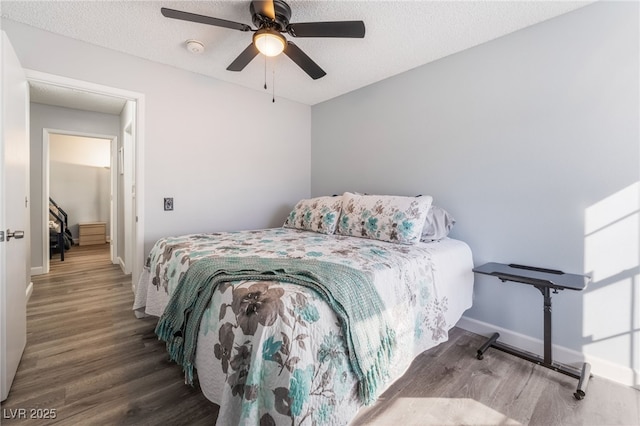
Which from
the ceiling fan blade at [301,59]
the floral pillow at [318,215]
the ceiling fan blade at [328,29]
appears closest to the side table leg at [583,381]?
the floral pillow at [318,215]

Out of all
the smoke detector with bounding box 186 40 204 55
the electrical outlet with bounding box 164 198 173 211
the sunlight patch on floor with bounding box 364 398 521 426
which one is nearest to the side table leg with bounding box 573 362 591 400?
the sunlight patch on floor with bounding box 364 398 521 426

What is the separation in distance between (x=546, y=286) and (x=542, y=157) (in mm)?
943

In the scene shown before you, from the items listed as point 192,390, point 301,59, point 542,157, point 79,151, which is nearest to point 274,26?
point 301,59

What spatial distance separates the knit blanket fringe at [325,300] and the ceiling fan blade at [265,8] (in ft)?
4.81

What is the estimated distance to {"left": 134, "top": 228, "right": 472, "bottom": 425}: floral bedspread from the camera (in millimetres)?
996

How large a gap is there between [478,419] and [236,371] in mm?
1265

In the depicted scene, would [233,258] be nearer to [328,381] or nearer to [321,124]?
[328,381]

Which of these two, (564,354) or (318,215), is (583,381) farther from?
(318,215)

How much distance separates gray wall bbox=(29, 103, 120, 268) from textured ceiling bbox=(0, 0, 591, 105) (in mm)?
2482

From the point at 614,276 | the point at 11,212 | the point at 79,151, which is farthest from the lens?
the point at 79,151

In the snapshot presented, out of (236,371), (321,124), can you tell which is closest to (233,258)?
(236,371)

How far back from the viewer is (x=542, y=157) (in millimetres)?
2020

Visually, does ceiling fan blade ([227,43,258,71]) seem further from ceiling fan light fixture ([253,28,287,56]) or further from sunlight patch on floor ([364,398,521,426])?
sunlight patch on floor ([364,398,521,426])

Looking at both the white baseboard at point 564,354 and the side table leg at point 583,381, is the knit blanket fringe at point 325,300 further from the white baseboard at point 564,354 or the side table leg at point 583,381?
the white baseboard at point 564,354
